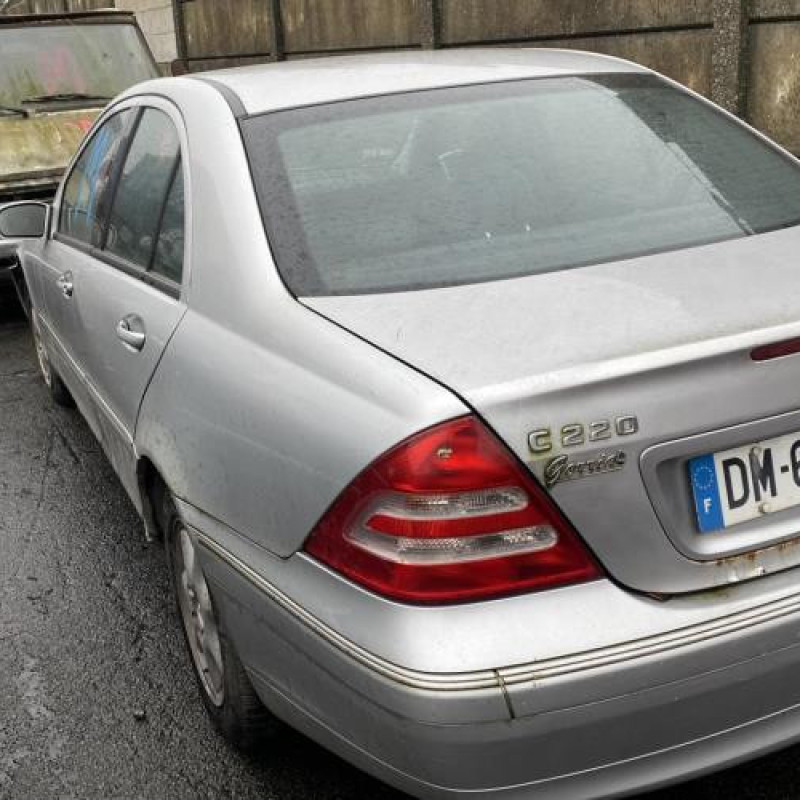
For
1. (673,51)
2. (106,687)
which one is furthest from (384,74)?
(673,51)

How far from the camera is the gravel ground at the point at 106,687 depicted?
9.25ft

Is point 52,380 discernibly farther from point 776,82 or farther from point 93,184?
point 776,82

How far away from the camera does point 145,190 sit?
349 cm

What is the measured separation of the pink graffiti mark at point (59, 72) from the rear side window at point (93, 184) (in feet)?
13.6

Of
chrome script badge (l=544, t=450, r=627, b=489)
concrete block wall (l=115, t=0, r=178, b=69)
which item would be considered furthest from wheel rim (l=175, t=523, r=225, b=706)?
concrete block wall (l=115, t=0, r=178, b=69)

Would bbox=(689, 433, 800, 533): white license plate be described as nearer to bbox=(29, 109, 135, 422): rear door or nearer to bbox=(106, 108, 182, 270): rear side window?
bbox=(106, 108, 182, 270): rear side window

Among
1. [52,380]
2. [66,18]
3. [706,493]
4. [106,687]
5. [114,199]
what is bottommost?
[52,380]

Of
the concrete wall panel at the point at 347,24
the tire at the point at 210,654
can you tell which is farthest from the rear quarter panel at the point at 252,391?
the concrete wall panel at the point at 347,24

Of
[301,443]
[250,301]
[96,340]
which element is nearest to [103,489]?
[96,340]

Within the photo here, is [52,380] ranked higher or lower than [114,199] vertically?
lower

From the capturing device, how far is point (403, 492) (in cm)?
205

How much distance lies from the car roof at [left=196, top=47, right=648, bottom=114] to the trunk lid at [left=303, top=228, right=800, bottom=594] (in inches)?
43.8

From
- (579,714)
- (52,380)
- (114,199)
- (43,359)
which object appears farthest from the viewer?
(43,359)

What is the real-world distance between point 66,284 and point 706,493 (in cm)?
272
